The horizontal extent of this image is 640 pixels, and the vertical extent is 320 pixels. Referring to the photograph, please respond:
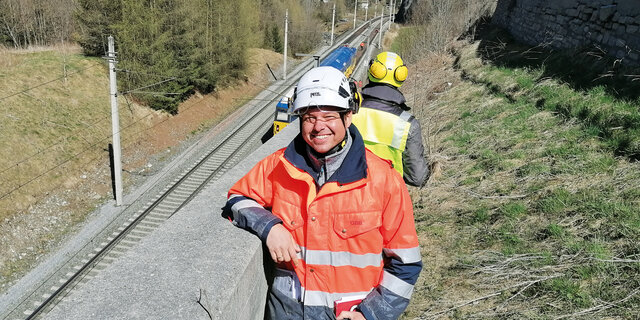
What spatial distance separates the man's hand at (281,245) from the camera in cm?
216

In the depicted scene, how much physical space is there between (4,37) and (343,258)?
3255 cm

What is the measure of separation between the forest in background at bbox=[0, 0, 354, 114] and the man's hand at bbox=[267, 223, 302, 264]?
14539mm

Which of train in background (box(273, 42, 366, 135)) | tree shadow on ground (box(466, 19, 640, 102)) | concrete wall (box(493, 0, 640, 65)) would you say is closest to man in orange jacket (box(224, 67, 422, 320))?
tree shadow on ground (box(466, 19, 640, 102))

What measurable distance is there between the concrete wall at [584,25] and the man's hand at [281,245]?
32.5 feet

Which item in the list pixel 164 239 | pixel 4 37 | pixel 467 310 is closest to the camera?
pixel 164 239

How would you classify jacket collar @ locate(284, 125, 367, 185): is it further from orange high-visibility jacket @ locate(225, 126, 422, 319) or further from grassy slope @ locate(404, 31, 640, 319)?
grassy slope @ locate(404, 31, 640, 319)

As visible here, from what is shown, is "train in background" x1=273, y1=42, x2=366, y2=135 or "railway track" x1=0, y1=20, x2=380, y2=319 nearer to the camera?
"railway track" x1=0, y1=20, x2=380, y2=319

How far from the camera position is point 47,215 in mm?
13227

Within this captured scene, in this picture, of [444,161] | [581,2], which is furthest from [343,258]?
[581,2]

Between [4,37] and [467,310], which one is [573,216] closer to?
[467,310]

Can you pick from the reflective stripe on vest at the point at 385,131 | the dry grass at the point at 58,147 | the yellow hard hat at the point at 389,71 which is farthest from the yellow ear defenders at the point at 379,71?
the dry grass at the point at 58,147

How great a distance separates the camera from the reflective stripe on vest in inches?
129

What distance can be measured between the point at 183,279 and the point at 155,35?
23.4m

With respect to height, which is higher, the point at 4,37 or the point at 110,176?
the point at 4,37
